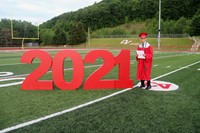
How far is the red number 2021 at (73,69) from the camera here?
579 cm

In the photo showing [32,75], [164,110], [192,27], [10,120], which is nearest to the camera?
[10,120]

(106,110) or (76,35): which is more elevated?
(76,35)

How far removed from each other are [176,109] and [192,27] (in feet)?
138

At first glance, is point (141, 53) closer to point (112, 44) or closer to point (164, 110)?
point (164, 110)

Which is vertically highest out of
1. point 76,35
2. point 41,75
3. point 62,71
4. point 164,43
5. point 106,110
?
point 76,35

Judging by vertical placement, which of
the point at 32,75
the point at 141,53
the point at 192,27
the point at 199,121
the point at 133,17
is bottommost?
the point at 199,121

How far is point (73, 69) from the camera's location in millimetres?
5859

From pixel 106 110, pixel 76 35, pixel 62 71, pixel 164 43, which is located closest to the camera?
pixel 106 110

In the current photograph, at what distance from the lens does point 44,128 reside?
10.5 feet

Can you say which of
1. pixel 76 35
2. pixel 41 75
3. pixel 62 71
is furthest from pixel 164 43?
pixel 41 75

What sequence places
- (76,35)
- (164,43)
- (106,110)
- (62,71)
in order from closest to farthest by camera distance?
1. (106,110)
2. (62,71)
3. (164,43)
4. (76,35)

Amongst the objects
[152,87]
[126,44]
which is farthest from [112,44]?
[152,87]

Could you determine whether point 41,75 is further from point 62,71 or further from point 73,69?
point 73,69

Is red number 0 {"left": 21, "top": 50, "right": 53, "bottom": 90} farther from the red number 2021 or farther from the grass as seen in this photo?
the grass
